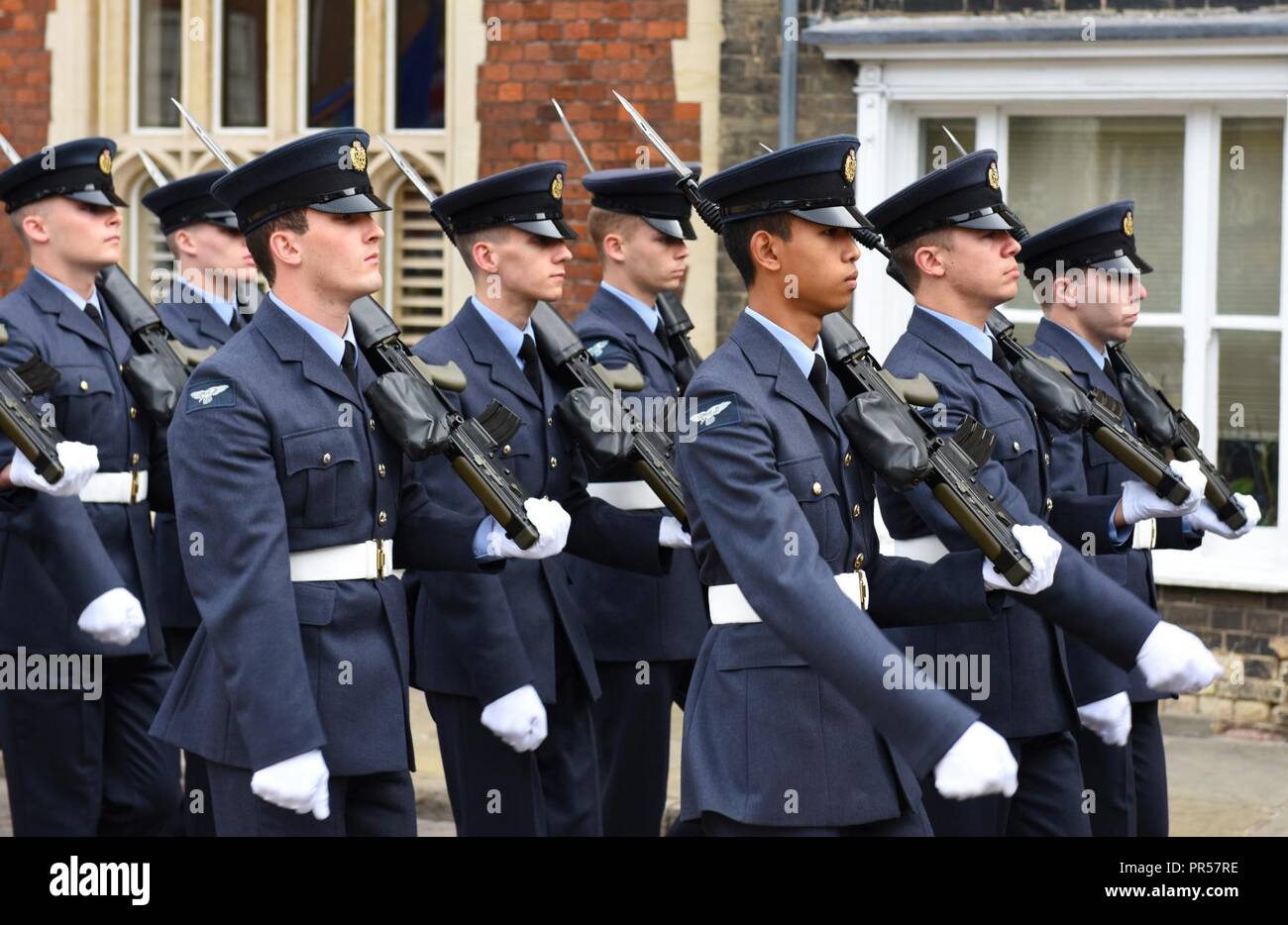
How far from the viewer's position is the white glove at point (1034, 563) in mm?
4316

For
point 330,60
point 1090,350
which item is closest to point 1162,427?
point 1090,350

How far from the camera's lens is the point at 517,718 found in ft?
16.6

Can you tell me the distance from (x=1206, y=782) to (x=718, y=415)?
4205mm

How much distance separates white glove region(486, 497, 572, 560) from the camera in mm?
4902

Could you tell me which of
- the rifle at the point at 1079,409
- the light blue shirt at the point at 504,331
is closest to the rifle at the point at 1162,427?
the rifle at the point at 1079,409

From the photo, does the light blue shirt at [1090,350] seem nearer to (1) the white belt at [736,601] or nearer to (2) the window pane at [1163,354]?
(1) the white belt at [736,601]

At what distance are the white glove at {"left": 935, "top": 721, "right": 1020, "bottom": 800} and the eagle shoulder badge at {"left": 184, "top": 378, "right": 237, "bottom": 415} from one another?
1584 millimetres

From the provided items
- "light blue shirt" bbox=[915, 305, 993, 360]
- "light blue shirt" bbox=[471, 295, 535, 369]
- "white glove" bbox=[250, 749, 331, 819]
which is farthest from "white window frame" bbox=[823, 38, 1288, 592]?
"white glove" bbox=[250, 749, 331, 819]

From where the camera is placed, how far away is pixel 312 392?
437 cm

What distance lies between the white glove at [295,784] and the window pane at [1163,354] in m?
5.10

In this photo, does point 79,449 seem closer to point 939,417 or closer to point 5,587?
point 5,587

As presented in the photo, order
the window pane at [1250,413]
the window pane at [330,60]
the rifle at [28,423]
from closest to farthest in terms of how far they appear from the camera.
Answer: the rifle at [28,423] < the window pane at [1250,413] < the window pane at [330,60]

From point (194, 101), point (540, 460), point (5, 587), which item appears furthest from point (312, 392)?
point (194, 101)

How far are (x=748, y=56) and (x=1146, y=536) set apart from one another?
3.52 m
